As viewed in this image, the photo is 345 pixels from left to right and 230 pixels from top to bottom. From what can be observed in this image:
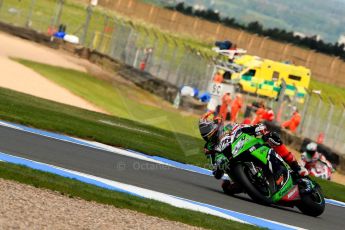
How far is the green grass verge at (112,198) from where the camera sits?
1118 cm

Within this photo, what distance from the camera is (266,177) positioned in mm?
13992

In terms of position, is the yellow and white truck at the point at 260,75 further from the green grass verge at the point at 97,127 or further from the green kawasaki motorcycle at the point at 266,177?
the green kawasaki motorcycle at the point at 266,177

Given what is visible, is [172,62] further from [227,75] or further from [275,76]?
[275,76]

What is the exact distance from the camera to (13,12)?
5781cm

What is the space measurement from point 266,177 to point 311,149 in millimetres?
Answer: 5816

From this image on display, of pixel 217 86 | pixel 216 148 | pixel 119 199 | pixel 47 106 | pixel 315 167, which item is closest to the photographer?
pixel 119 199

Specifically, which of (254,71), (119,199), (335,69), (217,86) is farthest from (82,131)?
(335,69)

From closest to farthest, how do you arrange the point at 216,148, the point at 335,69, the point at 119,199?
1. the point at 119,199
2. the point at 216,148
3. the point at 335,69

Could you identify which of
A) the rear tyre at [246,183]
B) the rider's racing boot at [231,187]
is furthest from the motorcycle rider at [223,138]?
the rider's racing boot at [231,187]

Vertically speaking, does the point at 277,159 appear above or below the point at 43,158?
above

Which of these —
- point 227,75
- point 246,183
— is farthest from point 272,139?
point 227,75

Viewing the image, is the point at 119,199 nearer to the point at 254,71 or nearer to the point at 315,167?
the point at 315,167

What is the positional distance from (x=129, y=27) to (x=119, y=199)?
3717 cm

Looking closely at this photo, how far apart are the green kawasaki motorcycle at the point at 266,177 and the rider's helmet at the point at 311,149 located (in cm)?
408
